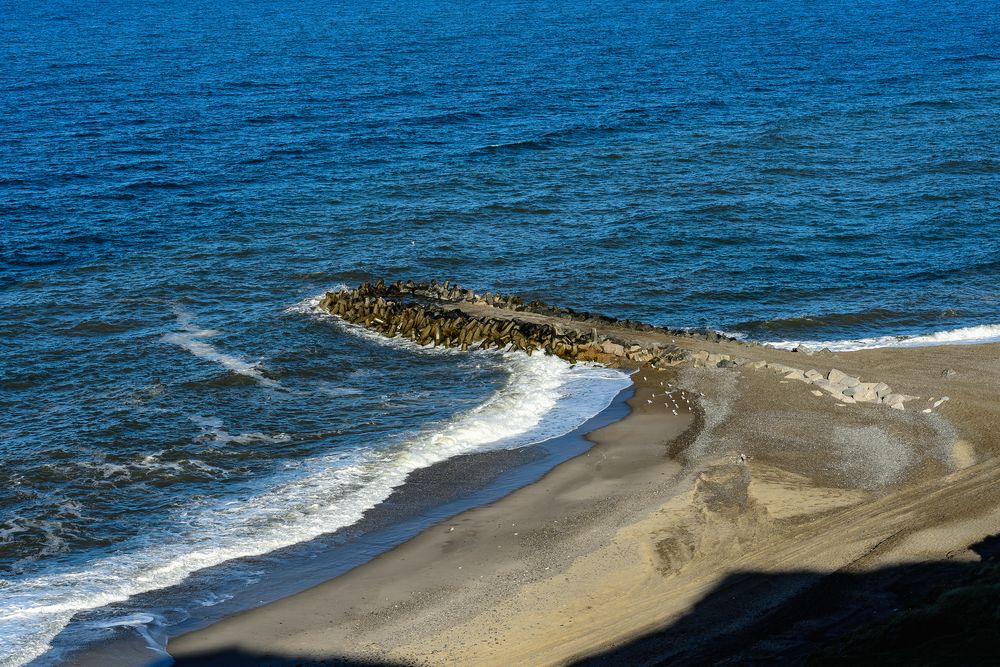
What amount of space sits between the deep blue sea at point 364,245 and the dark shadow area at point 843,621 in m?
6.93

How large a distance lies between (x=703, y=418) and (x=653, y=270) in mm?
12680

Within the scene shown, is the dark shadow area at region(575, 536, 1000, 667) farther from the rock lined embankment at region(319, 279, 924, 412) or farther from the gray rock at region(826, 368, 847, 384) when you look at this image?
the rock lined embankment at region(319, 279, 924, 412)

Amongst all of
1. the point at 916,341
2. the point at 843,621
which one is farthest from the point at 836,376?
the point at 843,621

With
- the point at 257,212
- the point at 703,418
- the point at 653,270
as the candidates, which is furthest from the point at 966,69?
the point at 703,418

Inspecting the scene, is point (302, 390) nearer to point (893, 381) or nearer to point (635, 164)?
point (893, 381)

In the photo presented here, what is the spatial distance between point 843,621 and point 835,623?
0.12 meters

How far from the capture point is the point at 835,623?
13.1 metres

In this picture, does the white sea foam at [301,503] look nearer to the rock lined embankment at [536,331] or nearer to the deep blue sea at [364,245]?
the deep blue sea at [364,245]

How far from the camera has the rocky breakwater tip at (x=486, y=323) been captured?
2627cm

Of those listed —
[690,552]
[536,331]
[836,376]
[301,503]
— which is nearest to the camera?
[690,552]

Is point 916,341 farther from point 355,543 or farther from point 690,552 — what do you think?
point 355,543

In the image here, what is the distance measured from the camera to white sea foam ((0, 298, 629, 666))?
15641mm

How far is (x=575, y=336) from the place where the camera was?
26.8 m

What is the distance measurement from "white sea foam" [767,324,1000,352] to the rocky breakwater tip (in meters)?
4.20
